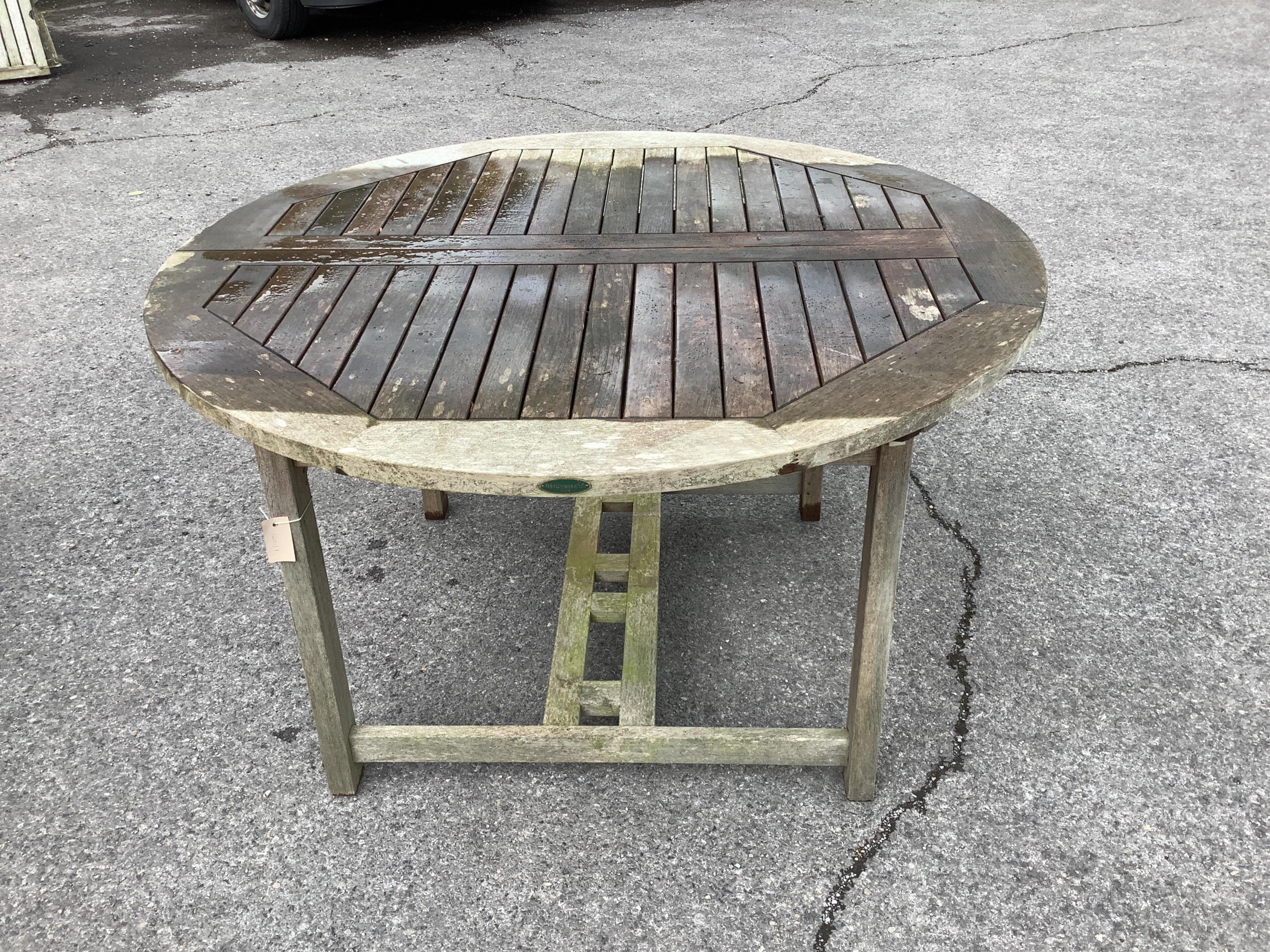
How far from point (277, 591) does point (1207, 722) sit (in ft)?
6.39

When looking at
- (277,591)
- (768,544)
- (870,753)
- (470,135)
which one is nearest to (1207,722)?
(870,753)

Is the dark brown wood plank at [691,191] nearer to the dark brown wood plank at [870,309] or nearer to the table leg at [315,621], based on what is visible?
the dark brown wood plank at [870,309]

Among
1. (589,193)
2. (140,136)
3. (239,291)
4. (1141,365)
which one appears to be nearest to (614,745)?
(239,291)

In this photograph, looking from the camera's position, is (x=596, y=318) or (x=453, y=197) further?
(x=453, y=197)

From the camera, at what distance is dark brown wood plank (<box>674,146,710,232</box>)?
6.41 feet

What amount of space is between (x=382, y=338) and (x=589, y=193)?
0.72 metres

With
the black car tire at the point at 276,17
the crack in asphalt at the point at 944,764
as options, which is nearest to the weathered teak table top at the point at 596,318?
the crack in asphalt at the point at 944,764

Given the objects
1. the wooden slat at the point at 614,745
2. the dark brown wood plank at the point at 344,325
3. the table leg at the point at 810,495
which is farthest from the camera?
the table leg at the point at 810,495

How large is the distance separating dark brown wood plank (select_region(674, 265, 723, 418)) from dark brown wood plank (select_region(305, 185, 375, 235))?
0.69 m

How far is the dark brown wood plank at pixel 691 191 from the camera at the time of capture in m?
1.95

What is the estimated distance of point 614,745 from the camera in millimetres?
1775

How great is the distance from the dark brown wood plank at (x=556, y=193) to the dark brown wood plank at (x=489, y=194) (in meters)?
0.08

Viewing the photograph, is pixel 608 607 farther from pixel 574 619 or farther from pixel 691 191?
pixel 691 191

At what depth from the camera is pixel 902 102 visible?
5430 mm
